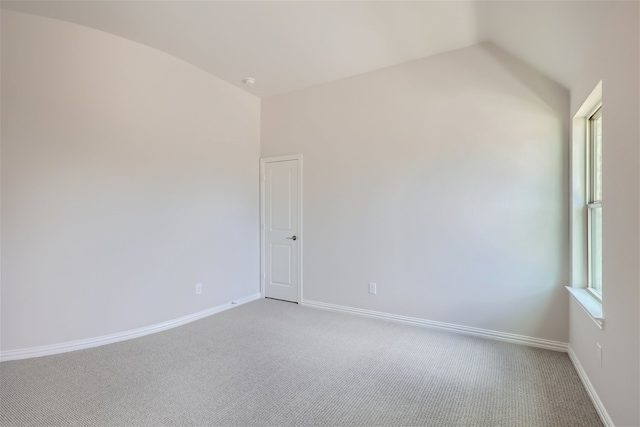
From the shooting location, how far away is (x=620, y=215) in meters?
1.57

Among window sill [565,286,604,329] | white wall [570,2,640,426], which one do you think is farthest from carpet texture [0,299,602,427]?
window sill [565,286,604,329]

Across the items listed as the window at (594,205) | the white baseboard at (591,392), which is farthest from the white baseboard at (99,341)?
the window at (594,205)

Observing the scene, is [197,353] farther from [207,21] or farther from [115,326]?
[207,21]

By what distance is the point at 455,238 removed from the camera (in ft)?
10.2

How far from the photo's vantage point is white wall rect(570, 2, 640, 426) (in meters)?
1.40

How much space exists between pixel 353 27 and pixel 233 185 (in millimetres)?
2302

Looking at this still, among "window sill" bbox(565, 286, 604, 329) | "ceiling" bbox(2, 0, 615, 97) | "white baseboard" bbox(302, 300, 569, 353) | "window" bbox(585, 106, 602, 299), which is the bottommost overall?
"white baseboard" bbox(302, 300, 569, 353)

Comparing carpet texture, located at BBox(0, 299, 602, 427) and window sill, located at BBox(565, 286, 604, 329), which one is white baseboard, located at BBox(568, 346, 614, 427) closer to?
carpet texture, located at BBox(0, 299, 602, 427)

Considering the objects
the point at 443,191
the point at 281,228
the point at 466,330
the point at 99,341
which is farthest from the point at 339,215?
the point at 99,341

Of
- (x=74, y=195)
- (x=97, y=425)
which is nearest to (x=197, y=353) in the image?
(x=97, y=425)

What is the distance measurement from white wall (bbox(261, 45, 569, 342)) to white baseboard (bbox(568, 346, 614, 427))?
0.29 m

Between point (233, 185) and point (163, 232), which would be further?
point (233, 185)

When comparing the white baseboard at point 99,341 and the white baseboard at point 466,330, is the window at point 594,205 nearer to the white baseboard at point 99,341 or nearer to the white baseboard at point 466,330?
the white baseboard at point 466,330

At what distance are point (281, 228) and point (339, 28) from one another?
2.48 meters
